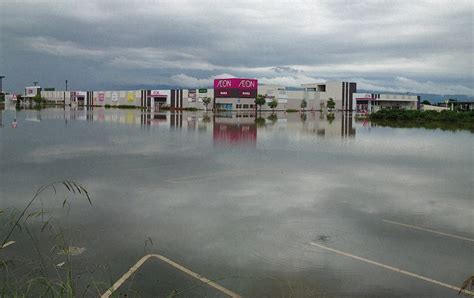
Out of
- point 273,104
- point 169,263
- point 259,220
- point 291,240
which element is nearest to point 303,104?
point 273,104

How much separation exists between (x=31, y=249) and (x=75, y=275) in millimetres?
1632

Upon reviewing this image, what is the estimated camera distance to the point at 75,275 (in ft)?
22.4

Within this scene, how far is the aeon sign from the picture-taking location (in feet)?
395

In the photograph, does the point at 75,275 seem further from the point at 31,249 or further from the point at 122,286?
the point at 31,249

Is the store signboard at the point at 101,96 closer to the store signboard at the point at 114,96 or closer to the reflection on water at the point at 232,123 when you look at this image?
the store signboard at the point at 114,96

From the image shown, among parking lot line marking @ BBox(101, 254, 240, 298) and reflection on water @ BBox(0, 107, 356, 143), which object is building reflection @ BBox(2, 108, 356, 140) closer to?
reflection on water @ BBox(0, 107, 356, 143)

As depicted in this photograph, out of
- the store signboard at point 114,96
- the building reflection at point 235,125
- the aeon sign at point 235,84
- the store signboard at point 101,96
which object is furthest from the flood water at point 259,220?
the store signboard at point 101,96

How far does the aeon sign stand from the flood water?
10114 cm

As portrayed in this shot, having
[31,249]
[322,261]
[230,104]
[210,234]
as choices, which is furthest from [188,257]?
[230,104]

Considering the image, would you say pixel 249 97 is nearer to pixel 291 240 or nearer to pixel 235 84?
pixel 235 84

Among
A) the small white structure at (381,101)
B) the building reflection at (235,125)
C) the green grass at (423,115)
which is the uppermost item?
the small white structure at (381,101)

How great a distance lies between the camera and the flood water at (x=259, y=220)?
23.0 feet

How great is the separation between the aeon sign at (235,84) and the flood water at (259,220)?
101 metres

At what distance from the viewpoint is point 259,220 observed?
10328 millimetres
